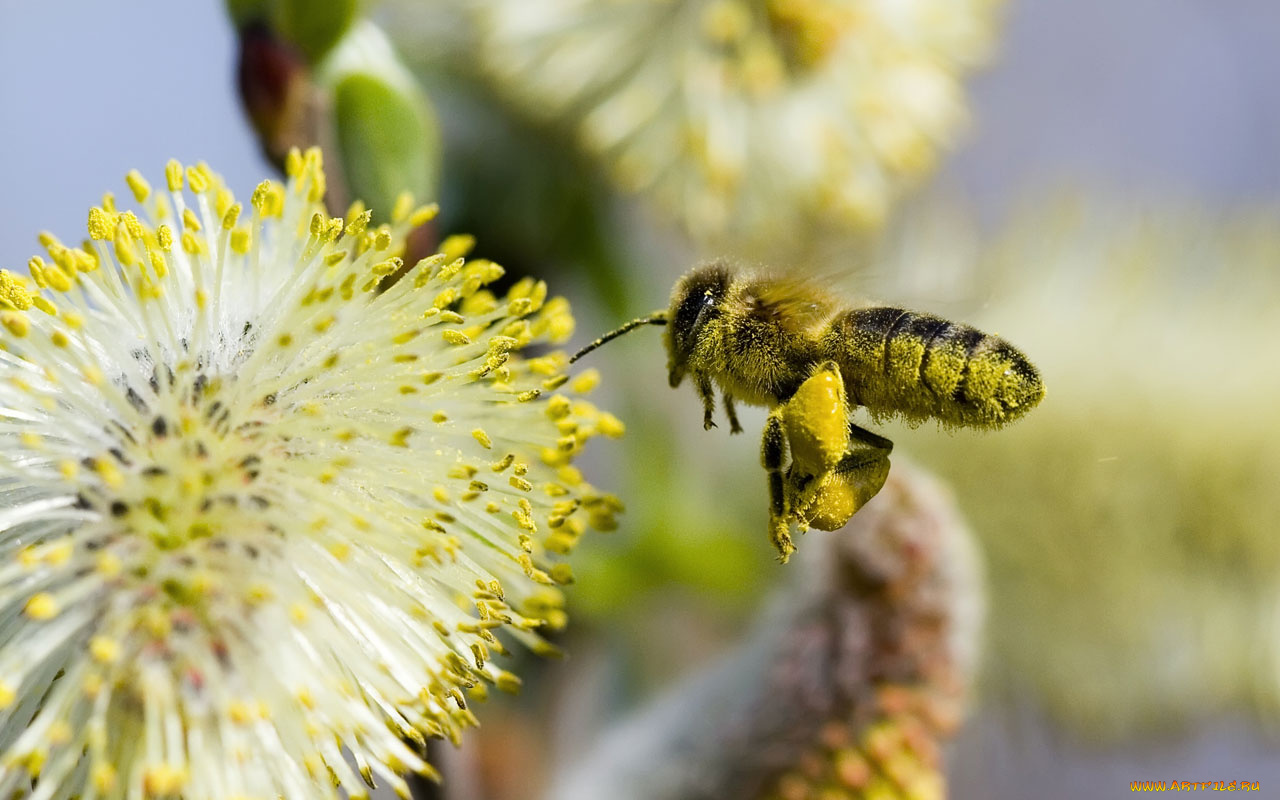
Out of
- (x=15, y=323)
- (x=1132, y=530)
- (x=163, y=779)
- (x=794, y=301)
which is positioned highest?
(x=1132, y=530)

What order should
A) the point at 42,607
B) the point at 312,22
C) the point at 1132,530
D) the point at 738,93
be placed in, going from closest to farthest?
1. the point at 42,607
2. the point at 312,22
3. the point at 738,93
4. the point at 1132,530

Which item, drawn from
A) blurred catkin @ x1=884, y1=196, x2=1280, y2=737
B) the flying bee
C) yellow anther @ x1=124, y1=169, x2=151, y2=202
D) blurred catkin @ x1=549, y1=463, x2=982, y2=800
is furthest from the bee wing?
blurred catkin @ x1=884, y1=196, x2=1280, y2=737

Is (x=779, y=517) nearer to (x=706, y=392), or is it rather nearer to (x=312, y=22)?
(x=706, y=392)

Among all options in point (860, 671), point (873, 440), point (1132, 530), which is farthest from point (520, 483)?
point (1132, 530)

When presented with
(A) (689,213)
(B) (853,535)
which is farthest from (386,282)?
(A) (689,213)

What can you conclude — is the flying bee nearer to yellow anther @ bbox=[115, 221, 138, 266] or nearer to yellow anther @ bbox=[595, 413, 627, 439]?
yellow anther @ bbox=[595, 413, 627, 439]

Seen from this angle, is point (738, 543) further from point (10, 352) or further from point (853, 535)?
point (10, 352)

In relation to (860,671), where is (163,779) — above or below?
below
